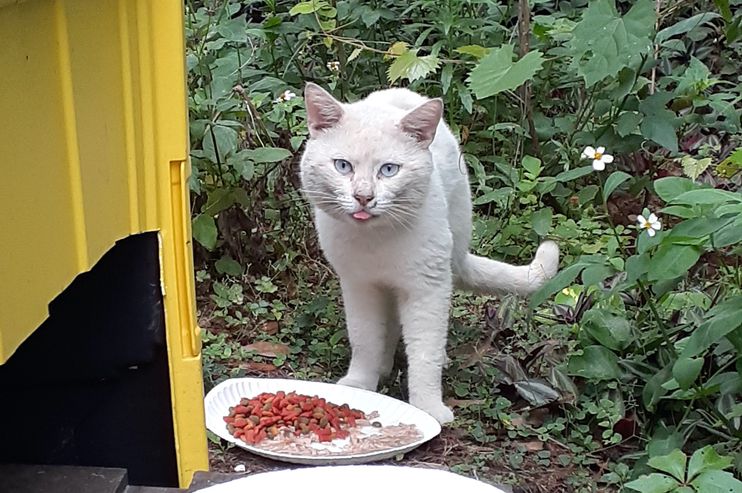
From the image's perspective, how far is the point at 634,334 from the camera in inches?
97.8

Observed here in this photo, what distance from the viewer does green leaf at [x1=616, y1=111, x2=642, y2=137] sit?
3.01 meters

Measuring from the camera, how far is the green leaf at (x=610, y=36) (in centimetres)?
258

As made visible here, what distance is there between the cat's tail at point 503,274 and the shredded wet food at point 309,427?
63 cm

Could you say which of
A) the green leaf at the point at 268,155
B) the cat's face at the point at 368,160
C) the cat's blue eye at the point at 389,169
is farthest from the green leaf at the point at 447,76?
the cat's blue eye at the point at 389,169

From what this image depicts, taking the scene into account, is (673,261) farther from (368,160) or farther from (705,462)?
(368,160)

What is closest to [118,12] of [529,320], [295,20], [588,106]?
[529,320]

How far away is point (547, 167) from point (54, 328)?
2270mm

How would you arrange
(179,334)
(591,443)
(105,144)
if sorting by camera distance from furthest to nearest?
(591,443), (179,334), (105,144)

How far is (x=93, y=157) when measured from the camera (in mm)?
1390

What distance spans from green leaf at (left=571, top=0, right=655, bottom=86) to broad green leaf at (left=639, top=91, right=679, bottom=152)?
422 millimetres

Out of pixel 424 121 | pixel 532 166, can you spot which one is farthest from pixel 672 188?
pixel 532 166

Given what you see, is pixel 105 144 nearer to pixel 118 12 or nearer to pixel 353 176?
pixel 118 12

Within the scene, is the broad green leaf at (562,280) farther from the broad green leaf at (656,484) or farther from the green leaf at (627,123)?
the green leaf at (627,123)

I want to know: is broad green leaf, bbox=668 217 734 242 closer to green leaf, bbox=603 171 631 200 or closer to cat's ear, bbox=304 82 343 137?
green leaf, bbox=603 171 631 200
